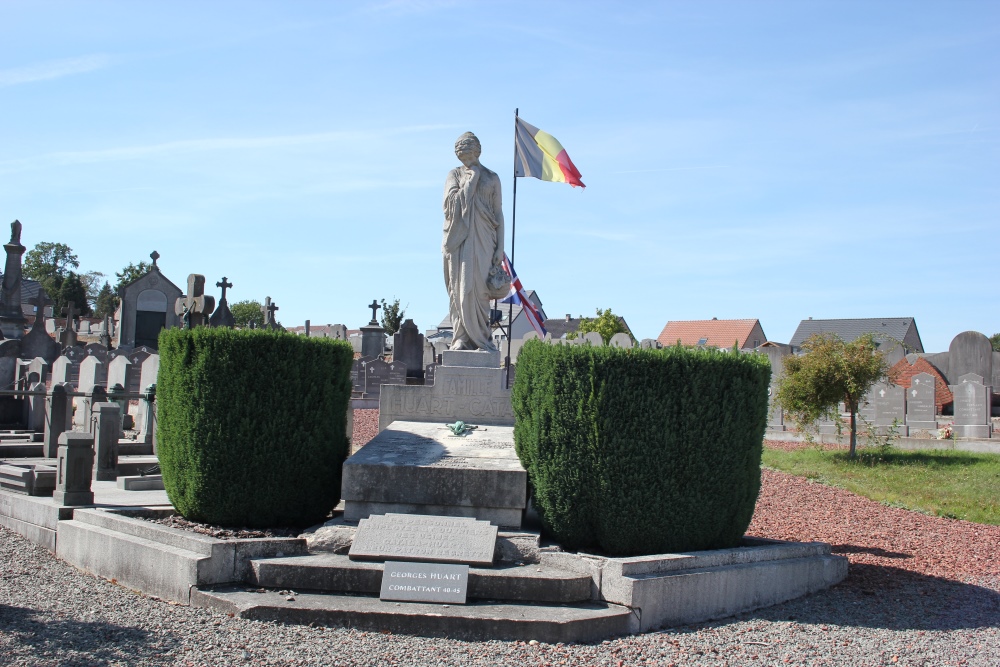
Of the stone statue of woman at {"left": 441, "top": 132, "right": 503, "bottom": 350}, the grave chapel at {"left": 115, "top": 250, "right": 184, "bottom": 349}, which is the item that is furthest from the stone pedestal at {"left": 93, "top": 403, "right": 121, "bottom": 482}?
the grave chapel at {"left": 115, "top": 250, "right": 184, "bottom": 349}

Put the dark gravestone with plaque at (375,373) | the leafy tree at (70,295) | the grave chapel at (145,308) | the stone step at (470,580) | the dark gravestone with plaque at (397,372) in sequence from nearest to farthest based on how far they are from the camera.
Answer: the stone step at (470,580) → the dark gravestone with plaque at (375,373) → the dark gravestone with plaque at (397,372) → the grave chapel at (145,308) → the leafy tree at (70,295)

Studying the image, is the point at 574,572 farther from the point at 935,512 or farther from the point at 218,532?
the point at 935,512

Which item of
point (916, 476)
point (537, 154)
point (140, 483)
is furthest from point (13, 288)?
point (916, 476)

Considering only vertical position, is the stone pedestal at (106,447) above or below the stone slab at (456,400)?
below

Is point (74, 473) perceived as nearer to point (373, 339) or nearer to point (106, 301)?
point (373, 339)

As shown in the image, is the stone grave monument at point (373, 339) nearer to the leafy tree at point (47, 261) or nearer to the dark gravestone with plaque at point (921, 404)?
the dark gravestone with plaque at point (921, 404)

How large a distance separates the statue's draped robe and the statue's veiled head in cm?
11

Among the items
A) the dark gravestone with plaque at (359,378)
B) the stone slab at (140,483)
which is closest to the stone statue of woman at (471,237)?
the stone slab at (140,483)

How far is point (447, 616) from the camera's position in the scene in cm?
560

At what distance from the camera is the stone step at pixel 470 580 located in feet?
19.7

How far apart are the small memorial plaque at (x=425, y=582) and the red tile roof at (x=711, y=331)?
199 ft

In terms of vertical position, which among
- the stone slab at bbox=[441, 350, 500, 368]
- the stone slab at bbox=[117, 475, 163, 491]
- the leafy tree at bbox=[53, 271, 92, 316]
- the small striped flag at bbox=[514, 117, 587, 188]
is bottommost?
the stone slab at bbox=[117, 475, 163, 491]

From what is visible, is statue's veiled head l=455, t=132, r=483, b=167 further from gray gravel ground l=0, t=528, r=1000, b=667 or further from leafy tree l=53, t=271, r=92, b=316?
leafy tree l=53, t=271, r=92, b=316

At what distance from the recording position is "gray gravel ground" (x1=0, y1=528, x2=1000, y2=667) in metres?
5.05
